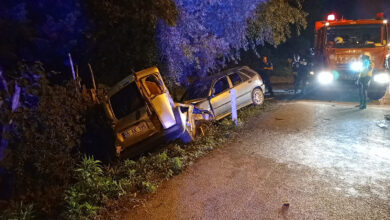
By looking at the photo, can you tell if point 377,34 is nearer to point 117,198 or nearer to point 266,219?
point 266,219

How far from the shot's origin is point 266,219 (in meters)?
3.84

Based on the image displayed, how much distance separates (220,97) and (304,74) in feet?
19.8

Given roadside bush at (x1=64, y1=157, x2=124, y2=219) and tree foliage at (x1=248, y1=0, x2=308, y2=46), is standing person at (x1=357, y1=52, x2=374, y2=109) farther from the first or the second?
roadside bush at (x1=64, y1=157, x2=124, y2=219)

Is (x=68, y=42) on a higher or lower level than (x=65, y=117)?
higher

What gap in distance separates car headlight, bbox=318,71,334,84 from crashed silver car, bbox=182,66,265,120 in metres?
2.32

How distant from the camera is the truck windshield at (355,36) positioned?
10234 millimetres

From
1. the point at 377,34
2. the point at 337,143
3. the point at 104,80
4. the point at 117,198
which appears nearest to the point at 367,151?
the point at 337,143

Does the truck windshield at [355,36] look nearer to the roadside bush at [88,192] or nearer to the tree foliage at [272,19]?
the tree foliage at [272,19]

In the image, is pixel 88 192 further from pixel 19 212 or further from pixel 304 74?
pixel 304 74

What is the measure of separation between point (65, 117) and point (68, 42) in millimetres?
3516

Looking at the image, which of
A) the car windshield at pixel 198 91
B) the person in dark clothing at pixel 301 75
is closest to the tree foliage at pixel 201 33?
the car windshield at pixel 198 91

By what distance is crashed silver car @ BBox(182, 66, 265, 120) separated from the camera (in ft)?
29.0

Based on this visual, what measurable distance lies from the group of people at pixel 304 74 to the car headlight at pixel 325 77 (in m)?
1.23

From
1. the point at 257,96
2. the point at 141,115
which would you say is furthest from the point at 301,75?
the point at 141,115
